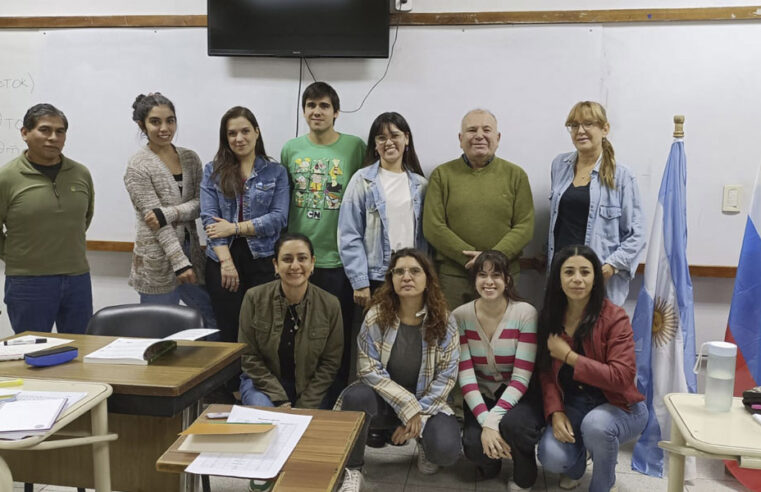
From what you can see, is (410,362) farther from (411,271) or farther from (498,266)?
(498,266)

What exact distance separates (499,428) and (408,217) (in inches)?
41.5

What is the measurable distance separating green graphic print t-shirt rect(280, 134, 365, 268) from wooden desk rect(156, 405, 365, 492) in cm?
151

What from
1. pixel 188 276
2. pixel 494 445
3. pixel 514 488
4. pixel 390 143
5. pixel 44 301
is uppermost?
pixel 390 143

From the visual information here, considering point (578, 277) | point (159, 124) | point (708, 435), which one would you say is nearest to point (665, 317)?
point (578, 277)

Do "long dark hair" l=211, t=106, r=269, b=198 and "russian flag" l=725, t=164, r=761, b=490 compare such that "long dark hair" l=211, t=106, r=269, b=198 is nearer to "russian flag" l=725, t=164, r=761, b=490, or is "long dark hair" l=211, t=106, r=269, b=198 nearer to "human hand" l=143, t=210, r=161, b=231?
"human hand" l=143, t=210, r=161, b=231

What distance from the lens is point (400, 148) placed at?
2959 mm

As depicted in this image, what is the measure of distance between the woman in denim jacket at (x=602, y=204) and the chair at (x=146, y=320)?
174cm

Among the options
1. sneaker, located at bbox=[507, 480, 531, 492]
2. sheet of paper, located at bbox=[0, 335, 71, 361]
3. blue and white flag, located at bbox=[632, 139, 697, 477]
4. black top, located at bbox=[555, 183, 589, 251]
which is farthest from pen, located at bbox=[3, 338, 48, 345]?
blue and white flag, located at bbox=[632, 139, 697, 477]

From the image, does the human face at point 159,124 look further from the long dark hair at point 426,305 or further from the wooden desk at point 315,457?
the wooden desk at point 315,457

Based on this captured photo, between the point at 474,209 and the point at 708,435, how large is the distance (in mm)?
1560

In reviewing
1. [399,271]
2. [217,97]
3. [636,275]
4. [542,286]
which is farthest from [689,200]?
[217,97]

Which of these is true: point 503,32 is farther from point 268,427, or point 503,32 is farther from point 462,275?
point 268,427

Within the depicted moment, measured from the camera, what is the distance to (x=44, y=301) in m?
2.90

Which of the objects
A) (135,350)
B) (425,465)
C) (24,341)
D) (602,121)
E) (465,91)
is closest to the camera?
(135,350)
